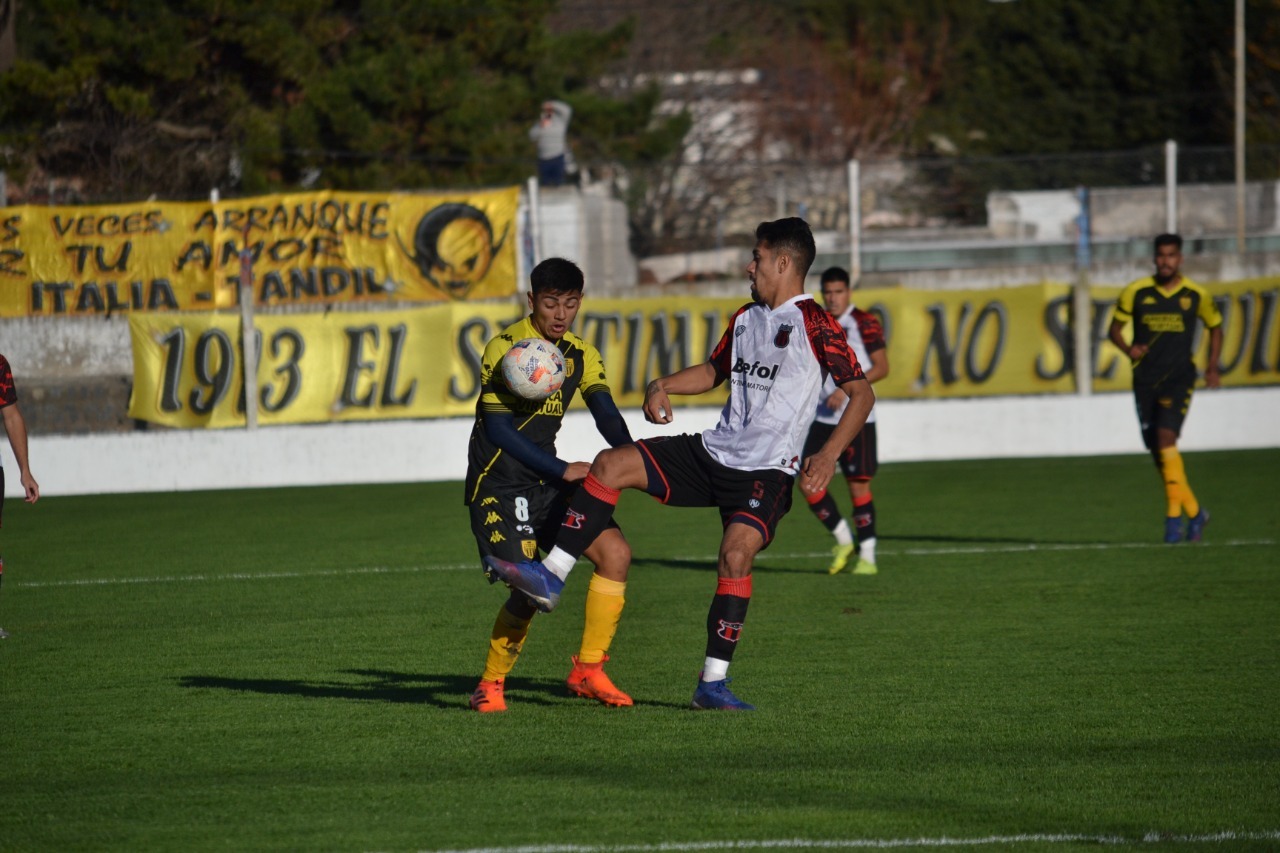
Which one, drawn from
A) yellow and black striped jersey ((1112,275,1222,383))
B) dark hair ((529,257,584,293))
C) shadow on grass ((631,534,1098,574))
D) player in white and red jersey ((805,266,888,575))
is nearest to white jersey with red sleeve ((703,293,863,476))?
dark hair ((529,257,584,293))

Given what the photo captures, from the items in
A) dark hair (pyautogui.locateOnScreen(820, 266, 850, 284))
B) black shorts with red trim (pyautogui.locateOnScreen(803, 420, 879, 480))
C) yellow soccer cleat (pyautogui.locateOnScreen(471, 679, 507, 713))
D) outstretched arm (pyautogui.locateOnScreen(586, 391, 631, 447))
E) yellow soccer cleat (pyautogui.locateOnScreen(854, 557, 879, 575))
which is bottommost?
yellow soccer cleat (pyautogui.locateOnScreen(854, 557, 879, 575))

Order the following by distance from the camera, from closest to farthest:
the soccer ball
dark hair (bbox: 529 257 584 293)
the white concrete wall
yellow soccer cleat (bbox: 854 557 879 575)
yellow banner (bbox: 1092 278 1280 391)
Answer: the soccer ball
dark hair (bbox: 529 257 584 293)
yellow soccer cleat (bbox: 854 557 879 575)
the white concrete wall
yellow banner (bbox: 1092 278 1280 391)

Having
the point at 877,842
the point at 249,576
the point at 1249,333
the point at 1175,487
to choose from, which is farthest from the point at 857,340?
the point at 1249,333

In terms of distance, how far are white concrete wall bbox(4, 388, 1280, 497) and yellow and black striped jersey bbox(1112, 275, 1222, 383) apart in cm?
673

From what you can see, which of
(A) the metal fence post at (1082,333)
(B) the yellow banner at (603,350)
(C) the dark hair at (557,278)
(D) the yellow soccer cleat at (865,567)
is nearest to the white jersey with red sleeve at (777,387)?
(C) the dark hair at (557,278)

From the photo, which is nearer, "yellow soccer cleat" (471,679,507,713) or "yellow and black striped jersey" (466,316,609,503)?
"yellow and black striped jersey" (466,316,609,503)

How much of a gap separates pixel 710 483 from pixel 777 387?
0.46 m

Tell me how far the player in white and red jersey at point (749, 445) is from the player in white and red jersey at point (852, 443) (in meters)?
4.56

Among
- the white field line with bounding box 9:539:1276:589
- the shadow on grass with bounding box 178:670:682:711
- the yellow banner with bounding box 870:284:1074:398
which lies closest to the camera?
the shadow on grass with bounding box 178:670:682:711

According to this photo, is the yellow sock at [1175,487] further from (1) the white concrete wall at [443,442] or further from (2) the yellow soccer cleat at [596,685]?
(1) the white concrete wall at [443,442]

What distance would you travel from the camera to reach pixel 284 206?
827 inches

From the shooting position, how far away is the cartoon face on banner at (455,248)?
68.1 ft

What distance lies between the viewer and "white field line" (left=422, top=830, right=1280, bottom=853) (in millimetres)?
4828

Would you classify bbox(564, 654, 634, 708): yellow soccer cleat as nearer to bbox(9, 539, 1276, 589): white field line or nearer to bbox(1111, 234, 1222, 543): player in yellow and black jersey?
bbox(9, 539, 1276, 589): white field line
